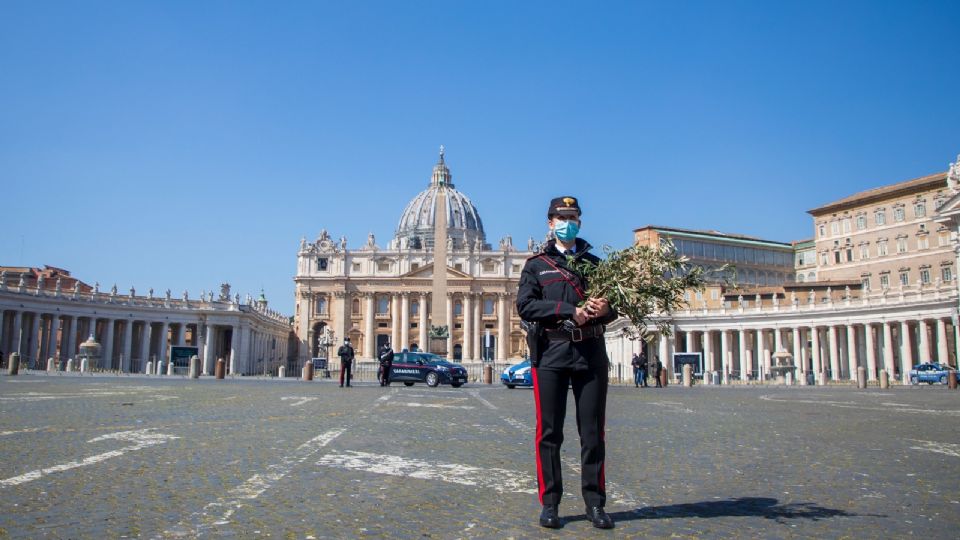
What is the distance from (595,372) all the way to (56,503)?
Answer: 12.4 ft

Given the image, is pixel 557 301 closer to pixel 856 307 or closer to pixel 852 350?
pixel 856 307

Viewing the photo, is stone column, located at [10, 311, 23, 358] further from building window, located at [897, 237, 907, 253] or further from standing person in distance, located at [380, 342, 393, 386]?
building window, located at [897, 237, 907, 253]

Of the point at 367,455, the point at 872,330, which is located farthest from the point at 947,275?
the point at 367,455

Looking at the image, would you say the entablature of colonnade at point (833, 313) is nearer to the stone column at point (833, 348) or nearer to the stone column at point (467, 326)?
the stone column at point (833, 348)

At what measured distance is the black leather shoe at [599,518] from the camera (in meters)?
4.62

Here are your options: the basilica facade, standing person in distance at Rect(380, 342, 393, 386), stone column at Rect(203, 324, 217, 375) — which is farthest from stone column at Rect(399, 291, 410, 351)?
standing person in distance at Rect(380, 342, 393, 386)

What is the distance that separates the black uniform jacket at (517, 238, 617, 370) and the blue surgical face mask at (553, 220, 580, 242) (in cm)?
9

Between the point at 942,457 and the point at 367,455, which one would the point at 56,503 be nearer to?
the point at 367,455

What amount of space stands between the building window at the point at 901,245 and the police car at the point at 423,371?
5060 centimetres

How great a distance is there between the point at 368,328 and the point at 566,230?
10287cm

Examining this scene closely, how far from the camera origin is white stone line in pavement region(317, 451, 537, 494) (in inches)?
240

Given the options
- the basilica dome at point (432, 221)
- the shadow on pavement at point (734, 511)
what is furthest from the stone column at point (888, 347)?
the basilica dome at point (432, 221)

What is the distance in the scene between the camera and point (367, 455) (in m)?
7.62

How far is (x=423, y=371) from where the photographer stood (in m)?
32.1
